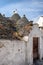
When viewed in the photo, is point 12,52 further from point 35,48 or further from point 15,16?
point 15,16

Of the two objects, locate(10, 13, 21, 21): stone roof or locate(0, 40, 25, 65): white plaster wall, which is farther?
locate(10, 13, 21, 21): stone roof

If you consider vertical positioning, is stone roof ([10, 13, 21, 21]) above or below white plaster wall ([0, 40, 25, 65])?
above

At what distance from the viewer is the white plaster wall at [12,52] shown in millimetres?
13266

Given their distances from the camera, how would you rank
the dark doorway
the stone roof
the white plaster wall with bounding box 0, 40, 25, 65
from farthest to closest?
1. the stone roof
2. the dark doorway
3. the white plaster wall with bounding box 0, 40, 25, 65

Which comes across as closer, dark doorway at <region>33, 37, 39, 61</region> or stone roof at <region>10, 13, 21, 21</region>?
dark doorway at <region>33, 37, 39, 61</region>

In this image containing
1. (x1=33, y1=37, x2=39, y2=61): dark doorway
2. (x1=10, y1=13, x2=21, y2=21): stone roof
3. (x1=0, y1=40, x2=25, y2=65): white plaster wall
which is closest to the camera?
(x1=0, y1=40, x2=25, y2=65): white plaster wall

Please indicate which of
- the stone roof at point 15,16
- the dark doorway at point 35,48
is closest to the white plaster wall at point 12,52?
the dark doorway at point 35,48

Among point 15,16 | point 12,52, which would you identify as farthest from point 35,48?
point 15,16

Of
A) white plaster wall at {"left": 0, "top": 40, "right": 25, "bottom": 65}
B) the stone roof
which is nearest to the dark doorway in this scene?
white plaster wall at {"left": 0, "top": 40, "right": 25, "bottom": 65}

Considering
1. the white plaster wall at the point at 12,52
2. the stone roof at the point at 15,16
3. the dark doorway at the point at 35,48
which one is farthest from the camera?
the stone roof at the point at 15,16

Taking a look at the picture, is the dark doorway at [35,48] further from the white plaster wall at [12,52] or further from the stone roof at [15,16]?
the stone roof at [15,16]

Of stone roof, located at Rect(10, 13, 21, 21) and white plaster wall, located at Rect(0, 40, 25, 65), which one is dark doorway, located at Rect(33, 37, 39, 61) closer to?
white plaster wall, located at Rect(0, 40, 25, 65)

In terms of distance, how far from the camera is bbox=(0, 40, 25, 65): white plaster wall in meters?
13.3

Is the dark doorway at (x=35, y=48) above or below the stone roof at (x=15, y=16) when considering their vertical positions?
below
